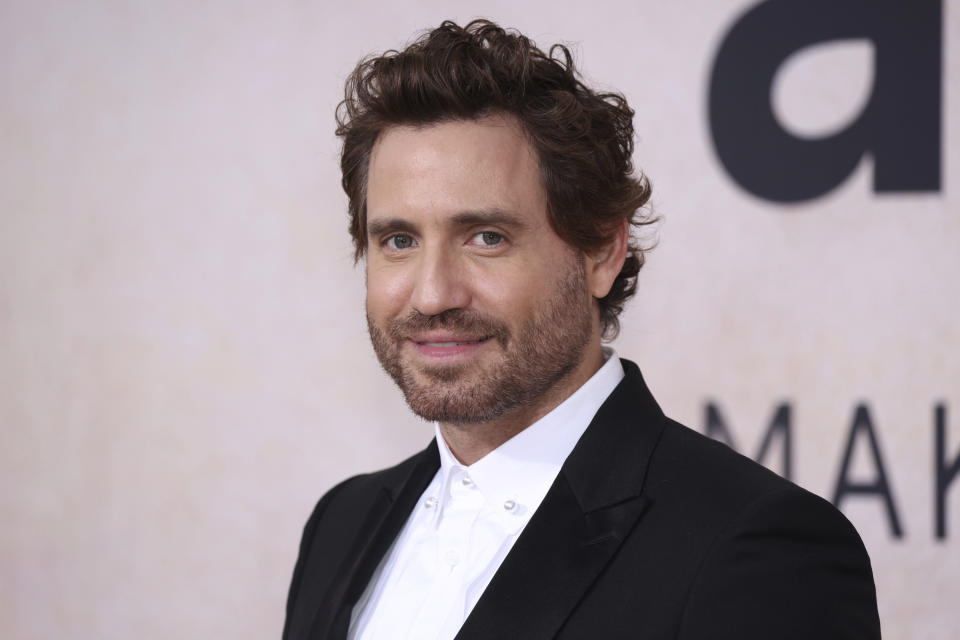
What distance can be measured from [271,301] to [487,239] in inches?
68.6

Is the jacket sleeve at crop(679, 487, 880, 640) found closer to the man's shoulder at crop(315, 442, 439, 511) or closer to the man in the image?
the man

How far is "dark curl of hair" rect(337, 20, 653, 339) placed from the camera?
1659 mm

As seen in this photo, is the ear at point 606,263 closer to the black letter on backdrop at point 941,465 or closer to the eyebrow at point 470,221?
the eyebrow at point 470,221

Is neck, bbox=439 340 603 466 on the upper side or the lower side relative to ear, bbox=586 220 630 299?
lower

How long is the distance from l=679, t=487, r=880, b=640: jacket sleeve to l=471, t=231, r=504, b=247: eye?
0.57 m

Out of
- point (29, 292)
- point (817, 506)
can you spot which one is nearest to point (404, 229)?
point (817, 506)

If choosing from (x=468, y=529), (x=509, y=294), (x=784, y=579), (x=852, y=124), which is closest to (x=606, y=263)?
(x=509, y=294)

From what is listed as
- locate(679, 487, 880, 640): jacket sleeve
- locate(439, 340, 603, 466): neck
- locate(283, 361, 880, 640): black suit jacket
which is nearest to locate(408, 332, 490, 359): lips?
locate(439, 340, 603, 466): neck

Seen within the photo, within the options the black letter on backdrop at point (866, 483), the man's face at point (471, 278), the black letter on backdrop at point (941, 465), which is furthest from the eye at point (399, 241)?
the black letter on backdrop at point (941, 465)

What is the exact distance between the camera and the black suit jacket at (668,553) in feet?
4.03

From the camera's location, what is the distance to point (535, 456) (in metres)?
1.59

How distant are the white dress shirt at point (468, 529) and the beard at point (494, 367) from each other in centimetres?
6

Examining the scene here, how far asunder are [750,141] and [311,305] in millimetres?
1403

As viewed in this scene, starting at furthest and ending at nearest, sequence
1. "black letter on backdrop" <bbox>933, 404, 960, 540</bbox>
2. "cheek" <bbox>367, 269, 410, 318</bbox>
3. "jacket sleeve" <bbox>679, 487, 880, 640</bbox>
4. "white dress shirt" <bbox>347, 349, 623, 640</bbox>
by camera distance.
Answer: "black letter on backdrop" <bbox>933, 404, 960, 540</bbox>, "cheek" <bbox>367, 269, 410, 318</bbox>, "white dress shirt" <bbox>347, 349, 623, 640</bbox>, "jacket sleeve" <bbox>679, 487, 880, 640</bbox>
